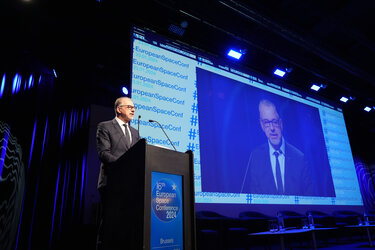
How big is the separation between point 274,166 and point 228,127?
49.8 inches

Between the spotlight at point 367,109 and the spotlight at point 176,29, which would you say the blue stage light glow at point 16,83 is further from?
the spotlight at point 367,109

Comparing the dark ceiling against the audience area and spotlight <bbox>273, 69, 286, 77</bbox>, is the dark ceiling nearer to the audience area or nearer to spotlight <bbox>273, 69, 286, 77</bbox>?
spotlight <bbox>273, 69, 286, 77</bbox>

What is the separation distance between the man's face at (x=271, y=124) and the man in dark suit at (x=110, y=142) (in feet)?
12.5

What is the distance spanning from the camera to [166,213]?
4.34 ft

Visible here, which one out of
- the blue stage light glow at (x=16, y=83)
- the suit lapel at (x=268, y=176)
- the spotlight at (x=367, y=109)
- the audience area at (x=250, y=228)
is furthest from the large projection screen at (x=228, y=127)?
the spotlight at (x=367, y=109)

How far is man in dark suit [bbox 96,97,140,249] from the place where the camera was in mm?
1740

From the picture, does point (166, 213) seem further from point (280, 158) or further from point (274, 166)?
point (280, 158)

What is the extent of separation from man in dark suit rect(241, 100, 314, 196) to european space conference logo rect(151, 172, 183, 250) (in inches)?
134

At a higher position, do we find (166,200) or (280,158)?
(280,158)

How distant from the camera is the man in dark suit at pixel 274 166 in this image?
480cm

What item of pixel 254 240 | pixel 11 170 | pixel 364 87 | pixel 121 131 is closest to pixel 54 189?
pixel 11 170

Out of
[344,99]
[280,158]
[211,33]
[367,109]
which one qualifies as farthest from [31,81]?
[367,109]

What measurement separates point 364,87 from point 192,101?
234 inches

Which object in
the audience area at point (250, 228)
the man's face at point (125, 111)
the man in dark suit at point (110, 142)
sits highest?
the man's face at point (125, 111)
